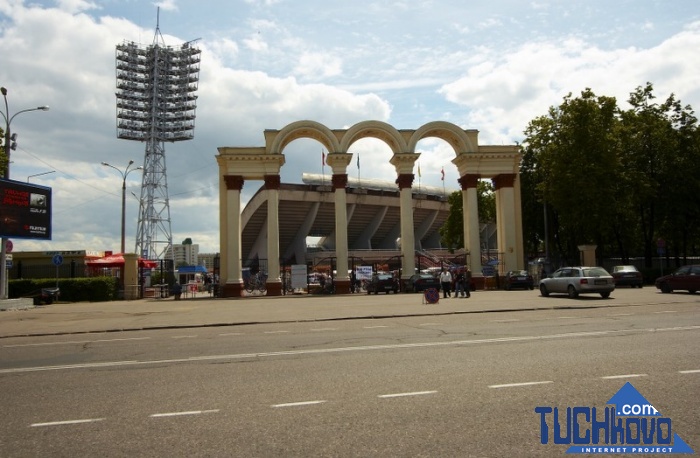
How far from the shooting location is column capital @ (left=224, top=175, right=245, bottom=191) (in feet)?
119

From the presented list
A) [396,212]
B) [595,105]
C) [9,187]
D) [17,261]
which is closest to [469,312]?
[9,187]

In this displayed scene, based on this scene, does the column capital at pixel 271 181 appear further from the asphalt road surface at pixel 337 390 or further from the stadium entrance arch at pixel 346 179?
the asphalt road surface at pixel 337 390

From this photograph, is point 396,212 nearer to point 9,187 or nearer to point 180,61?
point 180,61

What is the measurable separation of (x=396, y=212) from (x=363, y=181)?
7.73m

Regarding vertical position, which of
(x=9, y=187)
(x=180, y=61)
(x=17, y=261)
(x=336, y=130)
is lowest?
(x=17, y=261)

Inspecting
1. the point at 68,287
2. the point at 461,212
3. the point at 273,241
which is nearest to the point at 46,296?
the point at 68,287

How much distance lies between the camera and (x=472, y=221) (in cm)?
3838

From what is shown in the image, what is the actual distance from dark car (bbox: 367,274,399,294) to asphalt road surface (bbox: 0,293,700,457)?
22.3m

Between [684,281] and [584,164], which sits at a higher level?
[584,164]

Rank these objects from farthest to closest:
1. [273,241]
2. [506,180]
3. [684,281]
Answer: [506,180]
[273,241]
[684,281]

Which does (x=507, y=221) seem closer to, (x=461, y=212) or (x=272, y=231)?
(x=272, y=231)

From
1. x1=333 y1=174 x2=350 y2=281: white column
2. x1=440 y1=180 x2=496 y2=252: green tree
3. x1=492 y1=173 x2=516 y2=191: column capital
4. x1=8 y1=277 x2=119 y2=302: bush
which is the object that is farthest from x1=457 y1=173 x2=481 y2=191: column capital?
x1=8 y1=277 x2=119 y2=302: bush

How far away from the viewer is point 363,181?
9162 centimetres

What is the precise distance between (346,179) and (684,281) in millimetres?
20920
